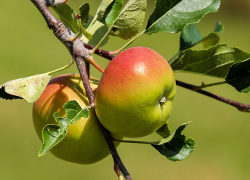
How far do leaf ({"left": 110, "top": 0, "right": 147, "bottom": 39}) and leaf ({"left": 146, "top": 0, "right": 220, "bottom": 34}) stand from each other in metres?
0.02

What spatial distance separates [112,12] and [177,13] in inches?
3.4

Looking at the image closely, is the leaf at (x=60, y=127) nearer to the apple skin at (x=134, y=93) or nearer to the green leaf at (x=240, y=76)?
the apple skin at (x=134, y=93)

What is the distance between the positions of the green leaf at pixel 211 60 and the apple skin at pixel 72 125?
0.12 m

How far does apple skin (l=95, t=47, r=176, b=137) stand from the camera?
2.09ft

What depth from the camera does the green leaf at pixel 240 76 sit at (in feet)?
2.25

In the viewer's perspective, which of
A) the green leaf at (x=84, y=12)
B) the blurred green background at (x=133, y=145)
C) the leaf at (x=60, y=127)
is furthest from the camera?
the blurred green background at (x=133, y=145)

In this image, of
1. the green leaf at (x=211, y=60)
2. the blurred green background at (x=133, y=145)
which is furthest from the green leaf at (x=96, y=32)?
the blurred green background at (x=133, y=145)

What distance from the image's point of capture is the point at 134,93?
64 cm

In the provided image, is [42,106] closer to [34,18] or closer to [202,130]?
[202,130]

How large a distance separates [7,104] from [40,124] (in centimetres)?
462

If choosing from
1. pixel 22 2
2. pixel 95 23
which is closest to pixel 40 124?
pixel 95 23

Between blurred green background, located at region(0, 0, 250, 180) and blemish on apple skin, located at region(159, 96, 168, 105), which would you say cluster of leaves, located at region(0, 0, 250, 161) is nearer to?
blemish on apple skin, located at region(159, 96, 168, 105)

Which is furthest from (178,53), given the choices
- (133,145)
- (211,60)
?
(133,145)

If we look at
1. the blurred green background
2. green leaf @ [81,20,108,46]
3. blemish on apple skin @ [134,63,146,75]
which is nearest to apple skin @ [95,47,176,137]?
blemish on apple skin @ [134,63,146,75]
